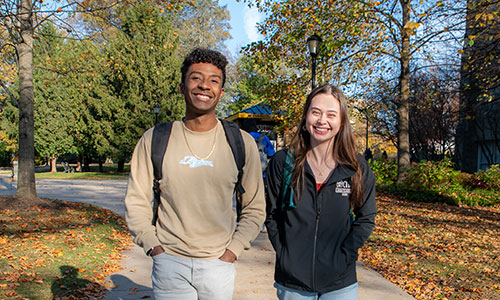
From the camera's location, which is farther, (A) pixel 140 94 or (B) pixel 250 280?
(A) pixel 140 94

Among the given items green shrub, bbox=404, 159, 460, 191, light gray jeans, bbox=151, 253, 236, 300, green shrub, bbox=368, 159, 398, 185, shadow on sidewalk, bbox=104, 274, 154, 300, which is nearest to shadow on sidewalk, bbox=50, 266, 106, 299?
shadow on sidewalk, bbox=104, 274, 154, 300

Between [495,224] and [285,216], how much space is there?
34.6ft

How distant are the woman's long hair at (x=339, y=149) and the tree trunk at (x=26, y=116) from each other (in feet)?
32.5

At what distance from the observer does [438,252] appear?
7320 millimetres

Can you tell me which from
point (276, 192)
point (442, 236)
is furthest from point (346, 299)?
point (442, 236)

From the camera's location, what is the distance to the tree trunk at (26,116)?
1041 cm

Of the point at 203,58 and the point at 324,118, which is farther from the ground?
the point at 203,58

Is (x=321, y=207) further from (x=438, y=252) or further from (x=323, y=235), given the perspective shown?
(x=438, y=252)

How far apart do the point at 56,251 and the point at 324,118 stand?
18.4ft

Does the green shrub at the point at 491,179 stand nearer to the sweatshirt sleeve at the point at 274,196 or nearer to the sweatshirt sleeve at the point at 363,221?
the sweatshirt sleeve at the point at 363,221

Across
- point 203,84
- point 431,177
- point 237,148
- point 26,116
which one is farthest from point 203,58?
point 431,177

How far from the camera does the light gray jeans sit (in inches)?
86.0

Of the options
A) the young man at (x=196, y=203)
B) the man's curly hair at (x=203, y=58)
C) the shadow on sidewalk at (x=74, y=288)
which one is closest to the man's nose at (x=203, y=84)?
the young man at (x=196, y=203)

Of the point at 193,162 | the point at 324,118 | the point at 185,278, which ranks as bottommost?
the point at 185,278
